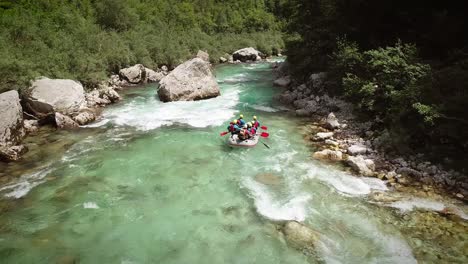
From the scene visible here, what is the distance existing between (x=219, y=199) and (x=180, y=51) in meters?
22.2

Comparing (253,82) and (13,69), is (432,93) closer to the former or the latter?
(253,82)

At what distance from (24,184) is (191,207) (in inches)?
195

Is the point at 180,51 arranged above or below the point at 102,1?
below

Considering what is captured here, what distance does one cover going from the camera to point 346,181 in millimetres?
9133

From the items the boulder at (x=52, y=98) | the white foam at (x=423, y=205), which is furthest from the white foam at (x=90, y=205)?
the white foam at (x=423, y=205)

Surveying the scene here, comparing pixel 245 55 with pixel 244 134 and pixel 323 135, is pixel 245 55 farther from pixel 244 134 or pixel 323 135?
pixel 244 134

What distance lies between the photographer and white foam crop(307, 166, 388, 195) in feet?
28.6

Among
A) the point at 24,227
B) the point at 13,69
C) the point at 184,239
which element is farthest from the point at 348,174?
the point at 13,69

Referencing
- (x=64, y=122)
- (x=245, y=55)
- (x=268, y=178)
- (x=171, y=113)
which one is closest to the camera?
(x=268, y=178)

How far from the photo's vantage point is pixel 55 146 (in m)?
11.7

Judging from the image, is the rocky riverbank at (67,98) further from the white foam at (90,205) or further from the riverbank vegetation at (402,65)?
the riverbank vegetation at (402,65)

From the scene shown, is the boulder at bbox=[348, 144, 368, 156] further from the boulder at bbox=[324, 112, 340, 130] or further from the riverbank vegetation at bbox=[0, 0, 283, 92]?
the riverbank vegetation at bbox=[0, 0, 283, 92]

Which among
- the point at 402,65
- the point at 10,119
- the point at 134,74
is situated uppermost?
the point at 402,65

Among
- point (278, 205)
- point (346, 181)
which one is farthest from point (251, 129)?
point (278, 205)
